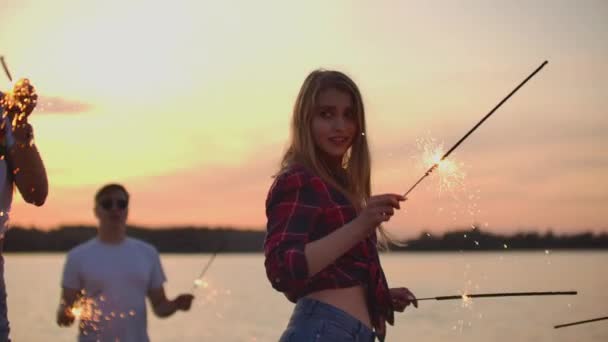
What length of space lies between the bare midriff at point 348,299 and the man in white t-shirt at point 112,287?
13.6 ft

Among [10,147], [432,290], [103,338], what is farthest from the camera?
[432,290]

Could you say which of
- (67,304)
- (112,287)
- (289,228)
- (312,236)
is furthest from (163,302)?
(289,228)

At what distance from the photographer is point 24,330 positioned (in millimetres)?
52594

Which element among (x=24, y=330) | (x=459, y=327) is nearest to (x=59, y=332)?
(x=24, y=330)

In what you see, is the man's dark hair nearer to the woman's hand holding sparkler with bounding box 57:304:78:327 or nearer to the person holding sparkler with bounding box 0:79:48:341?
the woman's hand holding sparkler with bounding box 57:304:78:327

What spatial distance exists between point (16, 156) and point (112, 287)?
4.26m

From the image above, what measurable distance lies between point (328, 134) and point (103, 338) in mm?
4197

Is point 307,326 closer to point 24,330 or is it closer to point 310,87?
point 310,87

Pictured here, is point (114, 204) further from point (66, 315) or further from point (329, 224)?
point (329, 224)

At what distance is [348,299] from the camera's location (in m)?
5.11

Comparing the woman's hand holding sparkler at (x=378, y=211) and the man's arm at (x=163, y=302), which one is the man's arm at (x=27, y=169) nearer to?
the woman's hand holding sparkler at (x=378, y=211)

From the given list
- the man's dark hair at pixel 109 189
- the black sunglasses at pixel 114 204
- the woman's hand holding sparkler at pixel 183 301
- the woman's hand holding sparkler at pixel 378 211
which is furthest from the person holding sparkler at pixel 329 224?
the man's dark hair at pixel 109 189

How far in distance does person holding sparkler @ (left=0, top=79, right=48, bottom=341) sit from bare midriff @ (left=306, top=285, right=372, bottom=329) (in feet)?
4.23

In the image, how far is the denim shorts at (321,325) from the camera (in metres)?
4.99
